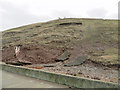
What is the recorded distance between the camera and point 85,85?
16.3 ft

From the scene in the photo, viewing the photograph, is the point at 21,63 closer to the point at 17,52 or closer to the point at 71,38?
the point at 17,52

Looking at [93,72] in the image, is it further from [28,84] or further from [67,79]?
[28,84]

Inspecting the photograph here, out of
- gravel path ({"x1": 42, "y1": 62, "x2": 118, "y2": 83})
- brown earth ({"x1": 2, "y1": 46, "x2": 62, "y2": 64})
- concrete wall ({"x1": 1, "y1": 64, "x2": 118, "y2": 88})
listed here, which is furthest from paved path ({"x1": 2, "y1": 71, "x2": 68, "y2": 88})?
brown earth ({"x1": 2, "y1": 46, "x2": 62, "y2": 64})

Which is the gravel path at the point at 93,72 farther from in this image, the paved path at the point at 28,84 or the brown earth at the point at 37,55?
the brown earth at the point at 37,55

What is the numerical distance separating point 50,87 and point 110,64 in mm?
6812

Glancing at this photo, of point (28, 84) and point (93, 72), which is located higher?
point (28, 84)

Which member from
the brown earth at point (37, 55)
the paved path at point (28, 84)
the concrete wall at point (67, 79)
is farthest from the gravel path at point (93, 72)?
the brown earth at point (37, 55)

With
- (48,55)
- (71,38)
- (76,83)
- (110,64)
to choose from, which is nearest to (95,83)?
(76,83)

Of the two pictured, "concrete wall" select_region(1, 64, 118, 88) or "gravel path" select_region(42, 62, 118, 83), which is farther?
"gravel path" select_region(42, 62, 118, 83)

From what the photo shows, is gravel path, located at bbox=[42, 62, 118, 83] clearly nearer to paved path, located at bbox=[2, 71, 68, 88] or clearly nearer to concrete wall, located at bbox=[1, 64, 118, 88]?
concrete wall, located at bbox=[1, 64, 118, 88]

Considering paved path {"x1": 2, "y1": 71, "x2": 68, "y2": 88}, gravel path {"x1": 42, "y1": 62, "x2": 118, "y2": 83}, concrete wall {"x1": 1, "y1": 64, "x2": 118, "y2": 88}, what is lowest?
gravel path {"x1": 42, "y1": 62, "x2": 118, "y2": 83}

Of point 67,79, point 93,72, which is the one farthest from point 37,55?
point 67,79

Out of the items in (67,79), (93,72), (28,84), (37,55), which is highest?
(37,55)

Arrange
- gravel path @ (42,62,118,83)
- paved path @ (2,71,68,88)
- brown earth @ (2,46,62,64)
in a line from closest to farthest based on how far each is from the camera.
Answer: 1. paved path @ (2,71,68,88)
2. gravel path @ (42,62,118,83)
3. brown earth @ (2,46,62,64)
